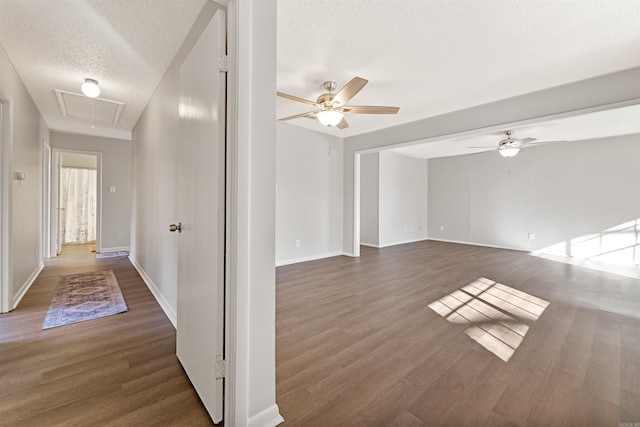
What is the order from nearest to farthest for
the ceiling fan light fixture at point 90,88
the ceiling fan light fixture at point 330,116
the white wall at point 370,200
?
1. the ceiling fan light fixture at point 90,88
2. the ceiling fan light fixture at point 330,116
3. the white wall at point 370,200

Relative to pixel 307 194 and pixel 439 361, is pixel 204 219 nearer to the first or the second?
pixel 439 361

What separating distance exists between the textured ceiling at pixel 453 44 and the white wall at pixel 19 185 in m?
2.66

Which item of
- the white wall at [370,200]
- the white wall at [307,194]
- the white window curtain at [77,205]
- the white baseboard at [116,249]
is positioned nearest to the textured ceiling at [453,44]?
the white wall at [307,194]

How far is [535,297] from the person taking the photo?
3150 millimetres

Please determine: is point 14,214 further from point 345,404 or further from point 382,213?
point 382,213

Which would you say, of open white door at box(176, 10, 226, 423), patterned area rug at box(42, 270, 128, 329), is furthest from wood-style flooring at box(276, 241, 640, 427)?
patterned area rug at box(42, 270, 128, 329)

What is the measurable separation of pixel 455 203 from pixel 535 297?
15.1 feet

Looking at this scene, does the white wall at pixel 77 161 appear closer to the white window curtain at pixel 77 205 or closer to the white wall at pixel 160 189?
the white window curtain at pixel 77 205

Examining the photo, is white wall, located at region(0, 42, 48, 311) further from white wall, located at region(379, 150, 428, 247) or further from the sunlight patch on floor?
white wall, located at region(379, 150, 428, 247)

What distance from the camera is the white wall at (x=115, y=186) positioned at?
552 cm

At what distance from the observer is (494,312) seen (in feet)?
8.86

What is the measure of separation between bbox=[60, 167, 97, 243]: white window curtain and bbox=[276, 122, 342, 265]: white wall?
5.73 m

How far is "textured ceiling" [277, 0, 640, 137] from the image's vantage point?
1.92m

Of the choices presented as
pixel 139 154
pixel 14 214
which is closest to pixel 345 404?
pixel 14 214
